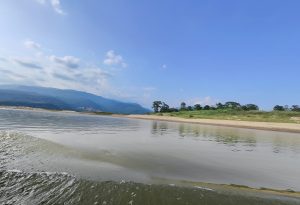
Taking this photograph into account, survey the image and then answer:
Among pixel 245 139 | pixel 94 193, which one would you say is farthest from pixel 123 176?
pixel 245 139

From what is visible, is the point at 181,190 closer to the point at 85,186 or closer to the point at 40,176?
the point at 85,186

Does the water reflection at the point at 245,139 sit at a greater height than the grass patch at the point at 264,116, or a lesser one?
lesser

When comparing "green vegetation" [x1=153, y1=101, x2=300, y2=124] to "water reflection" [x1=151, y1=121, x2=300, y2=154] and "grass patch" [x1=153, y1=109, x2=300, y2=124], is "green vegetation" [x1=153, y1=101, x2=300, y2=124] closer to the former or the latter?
"grass patch" [x1=153, y1=109, x2=300, y2=124]

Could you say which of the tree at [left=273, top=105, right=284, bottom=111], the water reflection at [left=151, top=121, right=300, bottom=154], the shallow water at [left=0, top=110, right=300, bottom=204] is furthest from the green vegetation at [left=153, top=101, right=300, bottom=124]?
the shallow water at [left=0, top=110, right=300, bottom=204]

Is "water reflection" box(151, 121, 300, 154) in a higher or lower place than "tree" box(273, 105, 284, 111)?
lower

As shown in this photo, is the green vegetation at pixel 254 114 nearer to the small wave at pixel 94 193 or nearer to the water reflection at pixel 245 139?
the water reflection at pixel 245 139

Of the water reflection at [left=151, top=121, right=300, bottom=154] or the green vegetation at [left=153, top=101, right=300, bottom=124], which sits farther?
the green vegetation at [left=153, top=101, right=300, bottom=124]

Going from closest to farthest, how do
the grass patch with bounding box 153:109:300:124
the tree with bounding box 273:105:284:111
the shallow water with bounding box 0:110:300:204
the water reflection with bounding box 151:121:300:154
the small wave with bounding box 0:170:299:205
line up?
1. the small wave with bounding box 0:170:299:205
2. the shallow water with bounding box 0:110:300:204
3. the water reflection with bounding box 151:121:300:154
4. the grass patch with bounding box 153:109:300:124
5. the tree with bounding box 273:105:284:111

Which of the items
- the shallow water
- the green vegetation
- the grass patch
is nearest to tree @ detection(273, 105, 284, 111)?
the green vegetation

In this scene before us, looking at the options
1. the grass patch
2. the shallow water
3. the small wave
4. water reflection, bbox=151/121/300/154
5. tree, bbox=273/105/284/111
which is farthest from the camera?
tree, bbox=273/105/284/111

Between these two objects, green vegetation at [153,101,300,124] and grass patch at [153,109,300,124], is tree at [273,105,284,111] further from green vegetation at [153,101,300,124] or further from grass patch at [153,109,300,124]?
grass patch at [153,109,300,124]

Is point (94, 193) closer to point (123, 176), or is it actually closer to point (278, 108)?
point (123, 176)

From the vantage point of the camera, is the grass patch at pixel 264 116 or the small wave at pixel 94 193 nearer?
the small wave at pixel 94 193

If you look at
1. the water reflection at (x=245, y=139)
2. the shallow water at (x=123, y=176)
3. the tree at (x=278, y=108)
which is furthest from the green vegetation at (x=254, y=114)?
the shallow water at (x=123, y=176)
